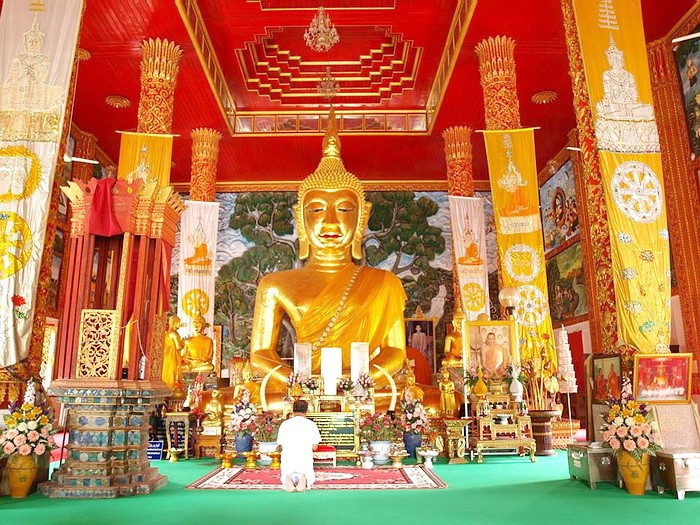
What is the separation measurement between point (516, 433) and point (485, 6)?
624 centimetres

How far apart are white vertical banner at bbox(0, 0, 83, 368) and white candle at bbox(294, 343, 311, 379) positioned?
2.88 metres

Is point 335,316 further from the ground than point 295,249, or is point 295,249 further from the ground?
point 295,249

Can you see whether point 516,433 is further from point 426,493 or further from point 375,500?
point 375,500

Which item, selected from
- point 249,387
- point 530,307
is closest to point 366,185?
point 530,307

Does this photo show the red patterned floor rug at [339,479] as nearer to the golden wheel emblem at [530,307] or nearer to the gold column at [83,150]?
the golden wheel emblem at [530,307]

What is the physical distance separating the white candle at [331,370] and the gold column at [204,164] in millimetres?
6853

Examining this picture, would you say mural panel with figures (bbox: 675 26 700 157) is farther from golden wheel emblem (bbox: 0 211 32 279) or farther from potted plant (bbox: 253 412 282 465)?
golden wheel emblem (bbox: 0 211 32 279)

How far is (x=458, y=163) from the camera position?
41.2ft

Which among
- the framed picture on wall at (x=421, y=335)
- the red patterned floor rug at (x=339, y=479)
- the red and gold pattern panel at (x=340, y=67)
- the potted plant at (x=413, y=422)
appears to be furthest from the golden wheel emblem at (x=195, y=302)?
the framed picture on wall at (x=421, y=335)

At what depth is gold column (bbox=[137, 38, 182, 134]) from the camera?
9578 millimetres

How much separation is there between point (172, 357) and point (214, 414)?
4.93 ft

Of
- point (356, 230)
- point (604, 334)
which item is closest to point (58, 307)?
point (356, 230)

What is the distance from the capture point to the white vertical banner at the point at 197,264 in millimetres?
10977

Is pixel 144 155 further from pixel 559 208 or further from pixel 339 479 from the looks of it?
pixel 559 208
